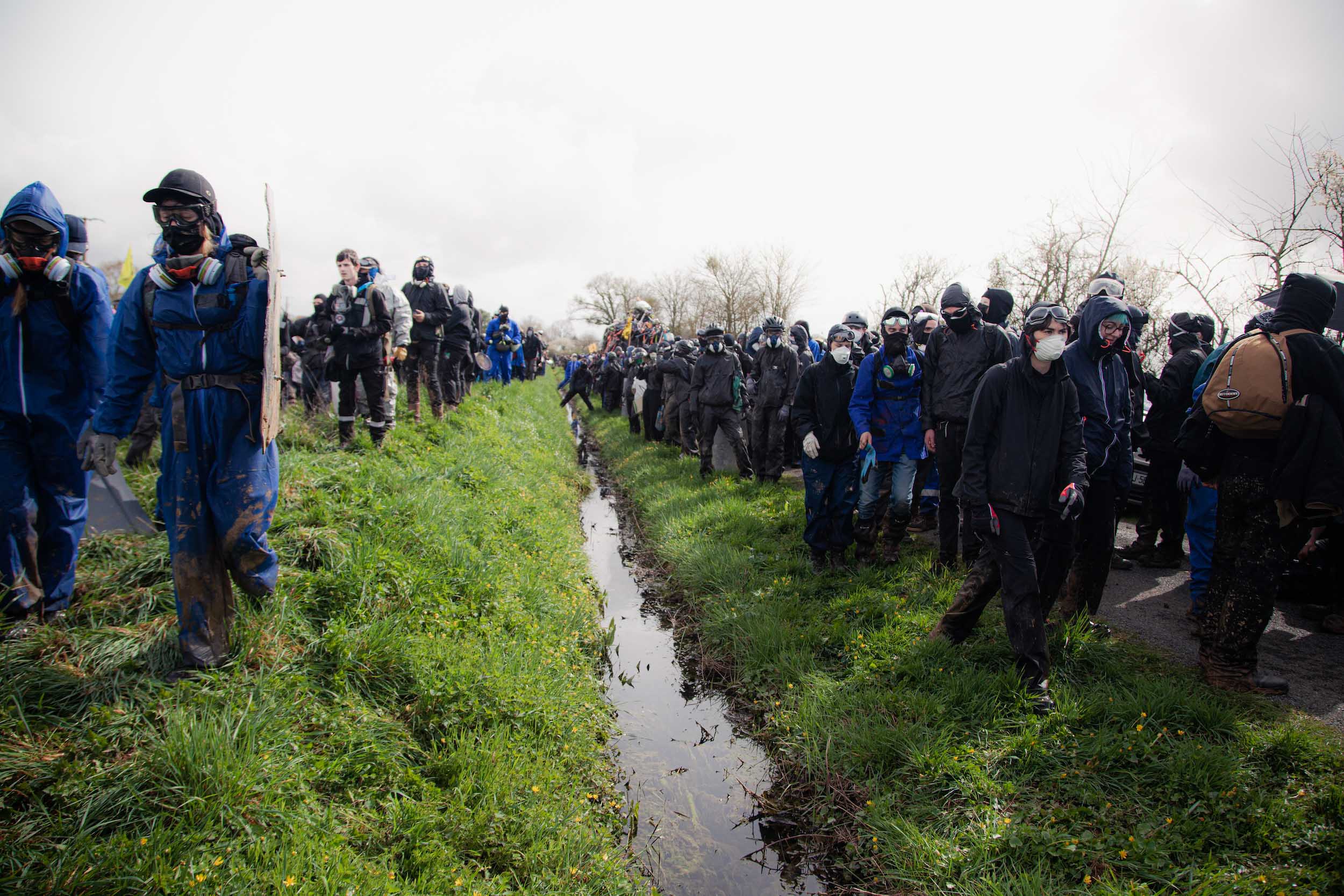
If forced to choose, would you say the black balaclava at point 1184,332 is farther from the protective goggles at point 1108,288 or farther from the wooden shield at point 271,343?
the wooden shield at point 271,343

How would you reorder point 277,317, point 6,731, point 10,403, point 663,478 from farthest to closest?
point 663,478, point 10,403, point 277,317, point 6,731

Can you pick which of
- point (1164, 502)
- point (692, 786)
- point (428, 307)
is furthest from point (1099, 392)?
point (428, 307)

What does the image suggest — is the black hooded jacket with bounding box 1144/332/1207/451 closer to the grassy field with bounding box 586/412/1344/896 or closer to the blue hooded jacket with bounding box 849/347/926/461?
the blue hooded jacket with bounding box 849/347/926/461

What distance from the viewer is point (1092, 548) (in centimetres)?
447

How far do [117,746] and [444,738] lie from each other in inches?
51.0

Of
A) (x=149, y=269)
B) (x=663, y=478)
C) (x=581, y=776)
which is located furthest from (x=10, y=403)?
(x=663, y=478)

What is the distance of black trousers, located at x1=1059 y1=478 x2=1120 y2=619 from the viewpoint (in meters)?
4.39

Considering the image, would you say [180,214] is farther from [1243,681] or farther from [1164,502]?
[1164,502]

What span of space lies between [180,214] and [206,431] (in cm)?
100

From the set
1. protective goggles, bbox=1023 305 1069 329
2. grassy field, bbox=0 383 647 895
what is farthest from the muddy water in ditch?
protective goggles, bbox=1023 305 1069 329

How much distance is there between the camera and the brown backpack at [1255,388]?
3586 mm

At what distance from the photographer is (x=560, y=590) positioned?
5.80 m

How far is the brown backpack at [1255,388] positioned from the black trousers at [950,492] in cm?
169

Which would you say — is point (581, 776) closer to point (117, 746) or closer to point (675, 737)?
point (675, 737)
